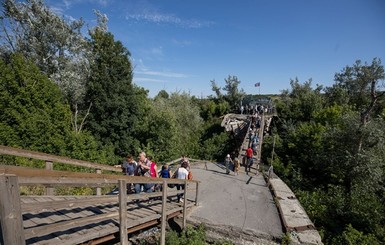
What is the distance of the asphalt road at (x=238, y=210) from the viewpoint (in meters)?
6.74

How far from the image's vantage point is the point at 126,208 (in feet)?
14.2

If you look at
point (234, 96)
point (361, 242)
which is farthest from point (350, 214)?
point (234, 96)

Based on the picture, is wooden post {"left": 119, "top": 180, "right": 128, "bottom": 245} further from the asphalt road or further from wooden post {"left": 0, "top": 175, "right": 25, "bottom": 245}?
the asphalt road

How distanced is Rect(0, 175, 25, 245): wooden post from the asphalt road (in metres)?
5.46

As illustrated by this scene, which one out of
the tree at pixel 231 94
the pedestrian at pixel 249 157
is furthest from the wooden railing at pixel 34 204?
the tree at pixel 231 94

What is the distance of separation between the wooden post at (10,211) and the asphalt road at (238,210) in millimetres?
5457

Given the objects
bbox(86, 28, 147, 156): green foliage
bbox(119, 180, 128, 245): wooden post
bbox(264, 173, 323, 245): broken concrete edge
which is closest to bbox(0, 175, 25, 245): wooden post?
bbox(119, 180, 128, 245): wooden post

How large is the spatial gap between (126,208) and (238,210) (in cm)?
513

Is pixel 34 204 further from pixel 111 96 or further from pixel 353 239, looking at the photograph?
pixel 111 96

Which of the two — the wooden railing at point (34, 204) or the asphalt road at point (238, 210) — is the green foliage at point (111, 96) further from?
the wooden railing at point (34, 204)

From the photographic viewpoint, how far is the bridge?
8.15ft

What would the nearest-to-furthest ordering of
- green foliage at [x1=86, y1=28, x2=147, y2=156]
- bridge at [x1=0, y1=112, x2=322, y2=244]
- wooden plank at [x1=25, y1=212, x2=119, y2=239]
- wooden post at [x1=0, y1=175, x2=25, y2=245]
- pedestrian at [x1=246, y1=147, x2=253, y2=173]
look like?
1. wooden post at [x1=0, y1=175, x2=25, y2=245]
2. bridge at [x1=0, y1=112, x2=322, y2=244]
3. wooden plank at [x1=25, y1=212, x2=119, y2=239]
4. pedestrian at [x1=246, y1=147, x2=253, y2=173]
5. green foliage at [x1=86, y1=28, x2=147, y2=156]

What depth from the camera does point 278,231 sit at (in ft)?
22.4

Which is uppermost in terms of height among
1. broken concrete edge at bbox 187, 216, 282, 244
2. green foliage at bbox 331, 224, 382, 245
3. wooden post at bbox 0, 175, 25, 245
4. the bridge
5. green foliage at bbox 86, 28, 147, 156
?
green foliage at bbox 86, 28, 147, 156
